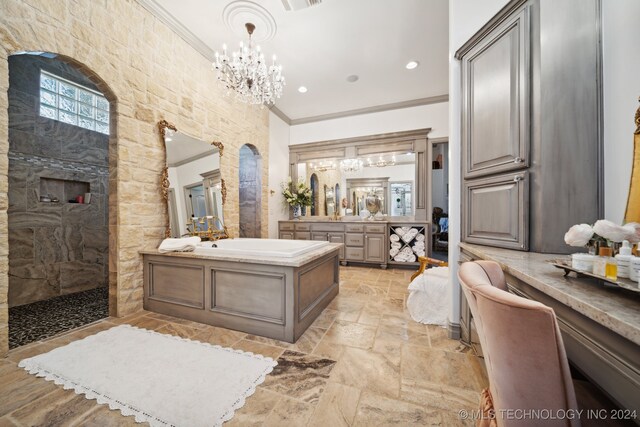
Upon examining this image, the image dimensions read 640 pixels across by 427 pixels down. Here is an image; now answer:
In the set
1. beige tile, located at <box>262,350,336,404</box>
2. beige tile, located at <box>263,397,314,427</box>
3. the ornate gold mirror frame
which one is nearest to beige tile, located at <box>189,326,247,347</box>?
beige tile, located at <box>262,350,336,404</box>

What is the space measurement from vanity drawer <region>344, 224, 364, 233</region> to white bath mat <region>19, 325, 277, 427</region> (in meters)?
3.18

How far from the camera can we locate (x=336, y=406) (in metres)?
1.28

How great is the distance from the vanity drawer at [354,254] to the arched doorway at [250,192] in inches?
71.1

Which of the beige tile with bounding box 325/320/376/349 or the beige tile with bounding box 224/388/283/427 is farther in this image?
the beige tile with bounding box 325/320/376/349

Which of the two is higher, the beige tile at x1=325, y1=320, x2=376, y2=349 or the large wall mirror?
the large wall mirror

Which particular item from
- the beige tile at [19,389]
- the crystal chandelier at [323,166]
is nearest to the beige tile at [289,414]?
the beige tile at [19,389]

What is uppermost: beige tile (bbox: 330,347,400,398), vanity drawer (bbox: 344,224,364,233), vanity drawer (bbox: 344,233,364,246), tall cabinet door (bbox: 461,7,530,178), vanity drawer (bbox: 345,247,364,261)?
tall cabinet door (bbox: 461,7,530,178)

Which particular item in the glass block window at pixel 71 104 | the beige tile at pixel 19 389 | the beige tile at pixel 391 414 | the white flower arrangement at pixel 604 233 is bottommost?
the beige tile at pixel 391 414

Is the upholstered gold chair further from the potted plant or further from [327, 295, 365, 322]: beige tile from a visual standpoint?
the potted plant

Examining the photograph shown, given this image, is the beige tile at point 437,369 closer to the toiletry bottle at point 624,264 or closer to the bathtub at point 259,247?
the toiletry bottle at point 624,264

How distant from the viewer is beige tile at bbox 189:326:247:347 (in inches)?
75.8

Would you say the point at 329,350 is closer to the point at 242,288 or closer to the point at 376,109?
the point at 242,288

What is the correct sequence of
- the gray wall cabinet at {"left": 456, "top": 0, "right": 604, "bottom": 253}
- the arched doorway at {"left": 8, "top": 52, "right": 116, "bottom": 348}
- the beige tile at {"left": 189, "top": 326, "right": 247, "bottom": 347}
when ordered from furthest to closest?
the arched doorway at {"left": 8, "top": 52, "right": 116, "bottom": 348}, the beige tile at {"left": 189, "top": 326, "right": 247, "bottom": 347}, the gray wall cabinet at {"left": 456, "top": 0, "right": 604, "bottom": 253}

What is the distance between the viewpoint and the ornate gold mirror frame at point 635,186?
1.02m
